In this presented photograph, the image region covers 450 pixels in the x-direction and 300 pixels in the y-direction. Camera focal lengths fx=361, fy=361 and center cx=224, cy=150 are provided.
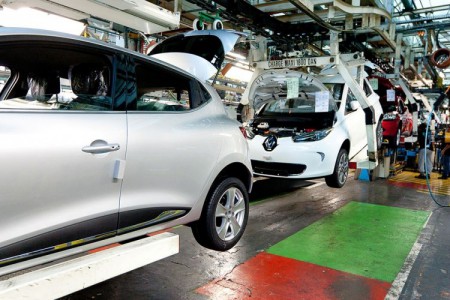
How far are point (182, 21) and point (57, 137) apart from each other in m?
4.14

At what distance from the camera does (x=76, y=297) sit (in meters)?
2.78

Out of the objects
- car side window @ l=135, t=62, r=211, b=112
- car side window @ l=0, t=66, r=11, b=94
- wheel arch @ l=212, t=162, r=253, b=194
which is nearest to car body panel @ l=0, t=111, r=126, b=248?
car side window @ l=135, t=62, r=211, b=112

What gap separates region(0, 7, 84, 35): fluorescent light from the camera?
2971 mm

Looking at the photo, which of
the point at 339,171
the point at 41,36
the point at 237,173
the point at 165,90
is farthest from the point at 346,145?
the point at 41,36

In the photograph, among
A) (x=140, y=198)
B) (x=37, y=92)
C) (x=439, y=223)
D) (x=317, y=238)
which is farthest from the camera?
(x=439, y=223)

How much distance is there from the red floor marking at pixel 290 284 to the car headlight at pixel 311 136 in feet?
7.19

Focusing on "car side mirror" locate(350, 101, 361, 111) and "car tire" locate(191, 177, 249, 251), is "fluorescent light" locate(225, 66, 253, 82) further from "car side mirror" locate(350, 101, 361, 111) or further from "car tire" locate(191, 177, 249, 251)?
"car tire" locate(191, 177, 249, 251)

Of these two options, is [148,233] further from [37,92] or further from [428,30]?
[428,30]

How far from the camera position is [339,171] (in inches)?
219

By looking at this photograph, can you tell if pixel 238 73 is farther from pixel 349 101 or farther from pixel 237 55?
pixel 349 101

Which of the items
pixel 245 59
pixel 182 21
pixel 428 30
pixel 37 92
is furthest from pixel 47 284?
pixel 428 30

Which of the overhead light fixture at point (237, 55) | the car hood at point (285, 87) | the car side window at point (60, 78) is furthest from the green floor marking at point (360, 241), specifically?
the overhead light fixture at point (237, 55)

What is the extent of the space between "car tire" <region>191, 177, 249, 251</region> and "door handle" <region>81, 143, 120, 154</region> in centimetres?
103

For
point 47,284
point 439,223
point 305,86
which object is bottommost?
point 439,223
